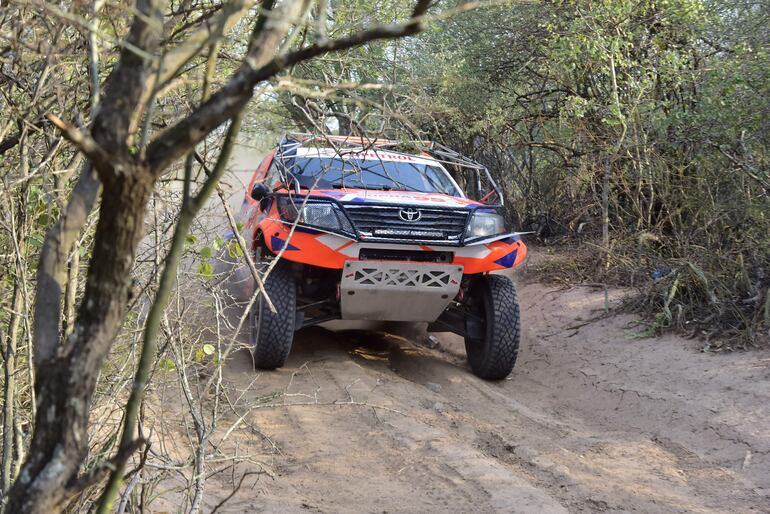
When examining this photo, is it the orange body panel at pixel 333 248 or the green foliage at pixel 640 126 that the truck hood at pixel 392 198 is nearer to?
the orange body panel at pixel 333 248

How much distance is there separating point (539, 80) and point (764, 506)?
7.84 meters

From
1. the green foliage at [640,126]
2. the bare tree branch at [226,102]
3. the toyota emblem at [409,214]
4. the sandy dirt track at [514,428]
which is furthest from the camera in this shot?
the green foliage at [640,126]

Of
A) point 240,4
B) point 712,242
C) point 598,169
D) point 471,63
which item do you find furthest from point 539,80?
point 240,4

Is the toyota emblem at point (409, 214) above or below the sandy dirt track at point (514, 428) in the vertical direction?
above

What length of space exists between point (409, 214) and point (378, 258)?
395mm

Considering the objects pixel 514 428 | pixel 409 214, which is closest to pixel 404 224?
pixel 409 214

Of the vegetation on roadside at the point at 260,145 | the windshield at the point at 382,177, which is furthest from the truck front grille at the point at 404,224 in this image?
the vegetation on roadside at the point at 260,145

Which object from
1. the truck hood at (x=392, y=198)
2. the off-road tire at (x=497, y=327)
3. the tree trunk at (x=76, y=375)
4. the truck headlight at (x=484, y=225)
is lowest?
the off-road tire at (x=497, y=327)

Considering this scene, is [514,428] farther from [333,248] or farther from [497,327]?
[333,248]

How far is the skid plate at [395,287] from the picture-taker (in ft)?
21.1

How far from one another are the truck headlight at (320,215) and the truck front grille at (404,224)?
7 centimetres

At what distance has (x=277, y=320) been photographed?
648cm

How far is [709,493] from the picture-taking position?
16.0 feet

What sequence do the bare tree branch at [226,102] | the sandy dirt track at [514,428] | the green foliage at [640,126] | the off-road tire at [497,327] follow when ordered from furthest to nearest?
1. the green foliage at [640,126]
2. the off-road tire at [497,327]
3. the sandy dirt track at [514,428]
4. the bare tree branch at [226,102]
